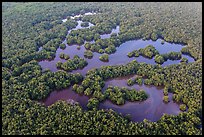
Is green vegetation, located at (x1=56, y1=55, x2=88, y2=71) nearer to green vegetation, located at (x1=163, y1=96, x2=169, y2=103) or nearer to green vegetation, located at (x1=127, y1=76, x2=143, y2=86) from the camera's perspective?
green vegetation, located at (x1=127, y1=76, x2=143, y2=86)

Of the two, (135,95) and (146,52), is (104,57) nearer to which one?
(146,52)

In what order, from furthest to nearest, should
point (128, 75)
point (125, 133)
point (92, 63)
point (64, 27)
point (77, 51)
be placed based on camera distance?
point (64, 27), point (77, 51), point (92, 63), point (128, 75), point (125, 133)

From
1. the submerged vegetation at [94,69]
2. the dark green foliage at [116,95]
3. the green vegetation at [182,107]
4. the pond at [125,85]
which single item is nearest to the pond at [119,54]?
the pond at [125,85]

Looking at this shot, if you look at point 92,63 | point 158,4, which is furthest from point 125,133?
point 158,4

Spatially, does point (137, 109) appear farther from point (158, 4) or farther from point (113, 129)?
point (158, 4)

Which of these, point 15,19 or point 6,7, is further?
point 6,7

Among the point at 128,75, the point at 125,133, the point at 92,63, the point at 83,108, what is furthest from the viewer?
the point at 92,63

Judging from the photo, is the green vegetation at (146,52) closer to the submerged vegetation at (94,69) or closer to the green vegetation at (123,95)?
the submerged vegetation at (94,69)

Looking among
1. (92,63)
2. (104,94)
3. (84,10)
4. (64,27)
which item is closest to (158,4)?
(84,10)
